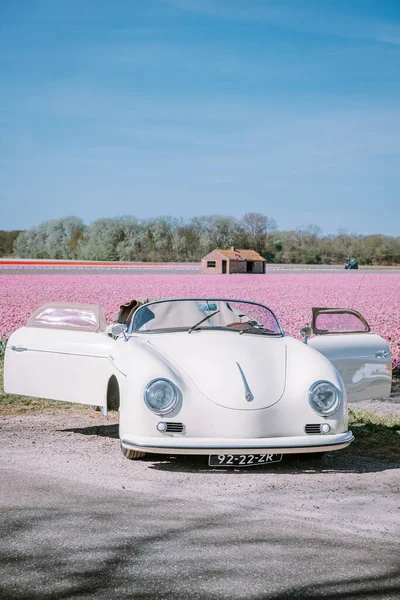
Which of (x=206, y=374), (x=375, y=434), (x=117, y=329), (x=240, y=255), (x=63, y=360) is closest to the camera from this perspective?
(x=206, y=374)

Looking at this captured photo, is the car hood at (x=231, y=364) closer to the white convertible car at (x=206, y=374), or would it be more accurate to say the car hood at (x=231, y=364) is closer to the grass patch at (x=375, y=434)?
the white convertible car at (x=206, y=374)

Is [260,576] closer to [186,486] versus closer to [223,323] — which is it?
[186,486]

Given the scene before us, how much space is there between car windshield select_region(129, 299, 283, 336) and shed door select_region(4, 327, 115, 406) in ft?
1.38

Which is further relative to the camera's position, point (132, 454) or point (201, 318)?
point (201, 318)

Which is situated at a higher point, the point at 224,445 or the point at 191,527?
the point at 224,445

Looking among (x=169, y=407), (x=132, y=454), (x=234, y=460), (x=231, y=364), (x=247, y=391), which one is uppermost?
(x=231, y=364)

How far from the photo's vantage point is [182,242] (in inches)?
3885

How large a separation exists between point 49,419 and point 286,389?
129 inches

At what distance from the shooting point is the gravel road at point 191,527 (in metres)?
3.72

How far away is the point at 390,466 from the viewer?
20.7 ft

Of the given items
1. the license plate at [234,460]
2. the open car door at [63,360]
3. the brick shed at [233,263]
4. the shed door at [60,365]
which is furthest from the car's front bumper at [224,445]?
the brick shed at [233,263]

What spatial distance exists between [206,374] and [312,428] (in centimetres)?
91

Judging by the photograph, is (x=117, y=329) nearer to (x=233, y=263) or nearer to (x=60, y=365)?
(x=60, y=365)

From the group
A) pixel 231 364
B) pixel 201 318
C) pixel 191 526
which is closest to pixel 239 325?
pixel 201 318
